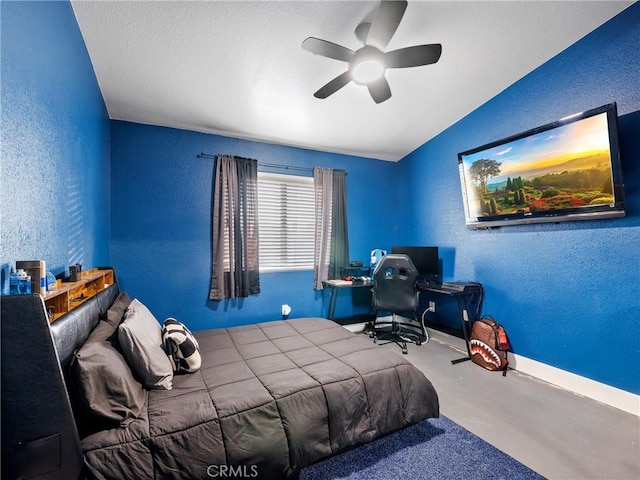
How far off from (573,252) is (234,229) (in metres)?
3.41

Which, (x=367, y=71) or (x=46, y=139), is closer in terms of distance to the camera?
(x=46, y=139)

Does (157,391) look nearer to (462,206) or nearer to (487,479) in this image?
(487,479)

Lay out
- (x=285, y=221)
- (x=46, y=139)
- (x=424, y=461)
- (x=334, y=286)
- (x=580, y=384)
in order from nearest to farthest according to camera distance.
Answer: (x=46, y=139) → (x=424, y=461) → (x=580, y=384) → (x=334, y=286) → (x=285, y=221)

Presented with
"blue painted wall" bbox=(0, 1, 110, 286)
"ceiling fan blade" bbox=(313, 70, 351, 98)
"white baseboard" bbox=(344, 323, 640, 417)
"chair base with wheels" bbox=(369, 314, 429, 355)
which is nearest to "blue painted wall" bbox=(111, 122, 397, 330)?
"blue painted wall" bbox=(0, 1, 110, 286)

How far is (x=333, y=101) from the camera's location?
2859 millimetres

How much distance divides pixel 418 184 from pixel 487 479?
3.46m

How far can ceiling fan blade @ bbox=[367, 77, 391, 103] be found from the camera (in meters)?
2.13

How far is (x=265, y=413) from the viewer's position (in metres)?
1.34

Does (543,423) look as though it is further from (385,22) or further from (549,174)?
(385,22)

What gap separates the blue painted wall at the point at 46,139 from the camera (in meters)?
0.98

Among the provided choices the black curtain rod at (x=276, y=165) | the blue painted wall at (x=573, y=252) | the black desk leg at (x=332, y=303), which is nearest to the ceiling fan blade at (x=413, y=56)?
the blue painted wall at (x=573, y=252)

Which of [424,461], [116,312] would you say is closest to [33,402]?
[116,312]

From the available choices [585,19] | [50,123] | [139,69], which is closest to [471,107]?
[585,19]

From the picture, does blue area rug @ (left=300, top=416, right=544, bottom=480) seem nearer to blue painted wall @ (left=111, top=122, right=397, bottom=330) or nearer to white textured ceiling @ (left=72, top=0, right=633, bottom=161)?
blue painted wall @ (left=111, top=122, right=397, bottom=330)
